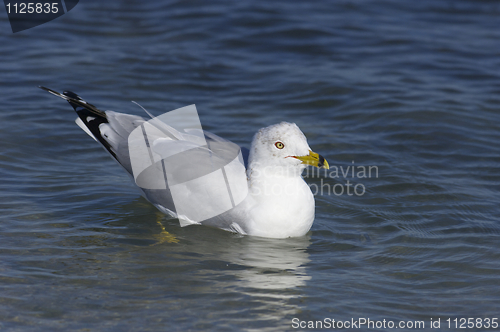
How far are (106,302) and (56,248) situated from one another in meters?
1.06

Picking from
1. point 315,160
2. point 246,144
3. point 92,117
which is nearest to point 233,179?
point 315,160

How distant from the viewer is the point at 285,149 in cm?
503

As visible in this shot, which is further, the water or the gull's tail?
the gull's tail

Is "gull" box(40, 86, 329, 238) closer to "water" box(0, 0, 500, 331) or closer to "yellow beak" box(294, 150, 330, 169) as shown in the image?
"yellow beak" box(294, 150, 330, 169)

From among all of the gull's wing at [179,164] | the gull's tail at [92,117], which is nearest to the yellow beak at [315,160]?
the gull's wing at [179,164]

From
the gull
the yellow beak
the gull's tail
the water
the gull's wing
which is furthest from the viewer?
the gull's tail

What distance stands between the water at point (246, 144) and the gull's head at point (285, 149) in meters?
0.71

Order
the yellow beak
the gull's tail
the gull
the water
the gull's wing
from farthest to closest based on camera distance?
the gull's tail < the gull's wing < the gull < the yellow beak < the water

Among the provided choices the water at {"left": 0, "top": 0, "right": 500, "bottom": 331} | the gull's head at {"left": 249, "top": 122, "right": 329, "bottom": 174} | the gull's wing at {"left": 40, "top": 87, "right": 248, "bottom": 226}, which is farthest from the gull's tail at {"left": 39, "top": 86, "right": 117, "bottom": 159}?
the gull's head at {"left": 249, "top": 122, "right": 329, "bottom": 174}

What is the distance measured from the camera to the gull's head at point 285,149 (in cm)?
499

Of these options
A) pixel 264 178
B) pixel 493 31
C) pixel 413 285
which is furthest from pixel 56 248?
pixel 493 31

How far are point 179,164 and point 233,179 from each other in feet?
1.71

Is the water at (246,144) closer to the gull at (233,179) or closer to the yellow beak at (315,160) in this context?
the gull at (233,179)

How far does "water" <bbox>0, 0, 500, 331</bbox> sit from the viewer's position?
4219 millimetres
